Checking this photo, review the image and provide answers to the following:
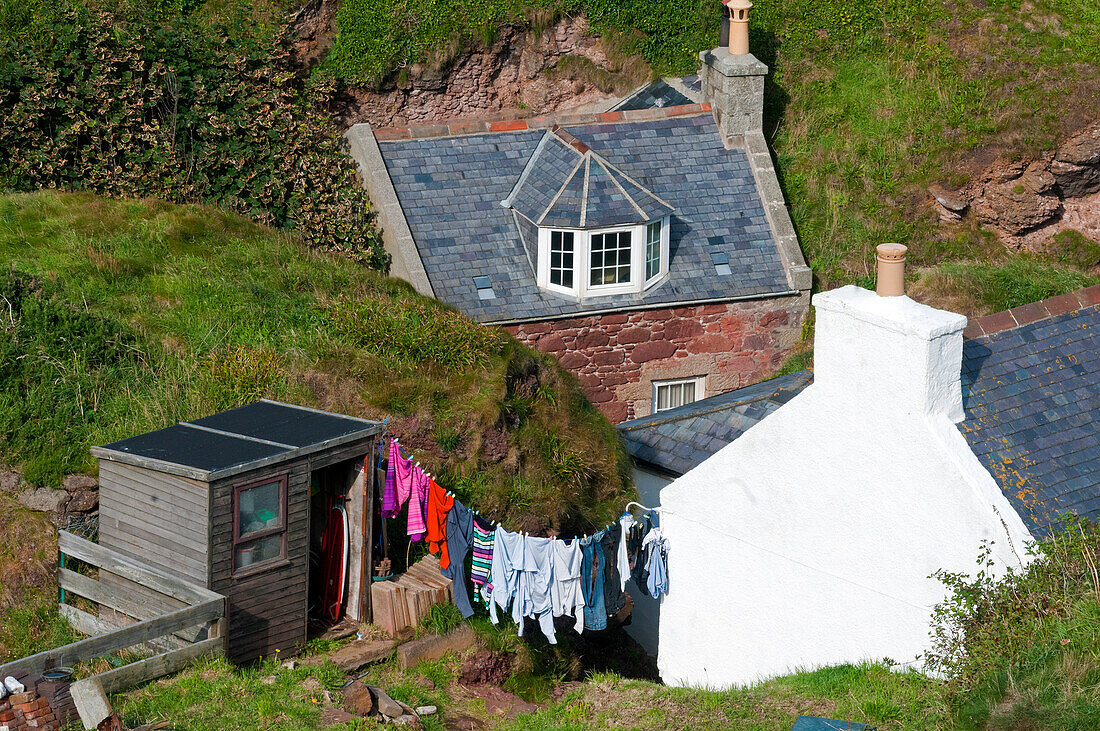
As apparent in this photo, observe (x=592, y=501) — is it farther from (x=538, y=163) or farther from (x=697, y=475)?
(x=538, y=163)

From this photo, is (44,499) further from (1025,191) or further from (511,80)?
(1025,191)

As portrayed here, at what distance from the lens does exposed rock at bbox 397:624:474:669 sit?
1337 centimetres

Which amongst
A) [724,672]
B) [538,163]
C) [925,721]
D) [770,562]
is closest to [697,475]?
[770,562]

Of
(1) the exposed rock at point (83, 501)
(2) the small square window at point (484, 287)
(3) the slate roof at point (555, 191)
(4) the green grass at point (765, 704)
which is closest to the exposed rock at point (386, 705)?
(4) the green grass at point (765, 704)

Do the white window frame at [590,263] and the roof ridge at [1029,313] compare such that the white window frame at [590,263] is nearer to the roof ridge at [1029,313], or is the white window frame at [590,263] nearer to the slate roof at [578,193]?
the slate roof at [578,193]

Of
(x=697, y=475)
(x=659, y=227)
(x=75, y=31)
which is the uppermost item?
(x=75, y=31)

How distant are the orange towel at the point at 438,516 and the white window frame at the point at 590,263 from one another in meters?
7.69

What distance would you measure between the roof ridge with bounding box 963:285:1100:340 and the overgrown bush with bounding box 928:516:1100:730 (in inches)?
93.1

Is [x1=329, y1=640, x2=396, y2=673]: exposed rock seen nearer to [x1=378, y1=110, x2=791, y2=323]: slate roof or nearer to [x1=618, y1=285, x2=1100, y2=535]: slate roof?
[x1=618, y1=285, x2=1100, y2=535]: slate roof

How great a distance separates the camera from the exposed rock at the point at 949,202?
2494 centimetres

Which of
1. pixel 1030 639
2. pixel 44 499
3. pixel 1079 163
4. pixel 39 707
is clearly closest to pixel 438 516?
pixel 44 499

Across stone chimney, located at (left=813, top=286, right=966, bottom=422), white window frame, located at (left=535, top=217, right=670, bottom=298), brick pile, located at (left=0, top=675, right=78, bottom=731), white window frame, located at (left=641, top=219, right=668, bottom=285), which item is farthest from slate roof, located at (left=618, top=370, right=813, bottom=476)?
brick pile, located at (left=0, top=675, right=78, bottom=731)

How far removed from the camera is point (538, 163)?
2178 cm

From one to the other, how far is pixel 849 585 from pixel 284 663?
5492mm
